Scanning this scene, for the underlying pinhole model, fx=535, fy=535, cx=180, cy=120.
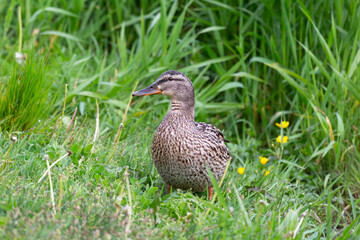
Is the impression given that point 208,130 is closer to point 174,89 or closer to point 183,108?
point 183,108

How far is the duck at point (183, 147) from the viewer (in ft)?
11.3

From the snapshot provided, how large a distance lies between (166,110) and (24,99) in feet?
5.04

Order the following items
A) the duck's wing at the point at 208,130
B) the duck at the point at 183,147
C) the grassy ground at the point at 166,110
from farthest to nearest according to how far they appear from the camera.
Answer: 1. the duck's wing at the point at 208,130
2. the duck at the point at 183,147
3. the grassy ground at the point at 166,110

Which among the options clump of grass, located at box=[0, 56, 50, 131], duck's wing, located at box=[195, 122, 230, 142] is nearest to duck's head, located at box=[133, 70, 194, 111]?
duck's wing, located at box=[195, 122, 230, 142]

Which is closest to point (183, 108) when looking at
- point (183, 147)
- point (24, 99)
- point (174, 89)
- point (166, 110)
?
point (174, 89)

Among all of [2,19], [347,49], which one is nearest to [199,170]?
[347,49]

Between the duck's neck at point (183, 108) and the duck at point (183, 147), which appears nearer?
the duck at point (183, 147)

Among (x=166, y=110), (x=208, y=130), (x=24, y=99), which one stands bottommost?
(x=166, y=110)

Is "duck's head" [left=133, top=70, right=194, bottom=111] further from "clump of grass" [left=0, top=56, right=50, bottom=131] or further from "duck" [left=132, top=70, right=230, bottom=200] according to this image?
"clump of grass" [left=0, top=56, right=50, bottom=131]

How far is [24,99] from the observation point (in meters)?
3.77

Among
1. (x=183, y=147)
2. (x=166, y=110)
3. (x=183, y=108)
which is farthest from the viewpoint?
(x=166, y=110)

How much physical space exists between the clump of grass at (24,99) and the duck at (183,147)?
0.74 meters

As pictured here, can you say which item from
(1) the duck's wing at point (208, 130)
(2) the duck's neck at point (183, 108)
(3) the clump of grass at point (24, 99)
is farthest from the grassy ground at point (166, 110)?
(2) the duck's neck at point (183, 108)

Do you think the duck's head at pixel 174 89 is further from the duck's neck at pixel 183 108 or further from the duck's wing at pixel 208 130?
the duck's wing at pixel 208 130
